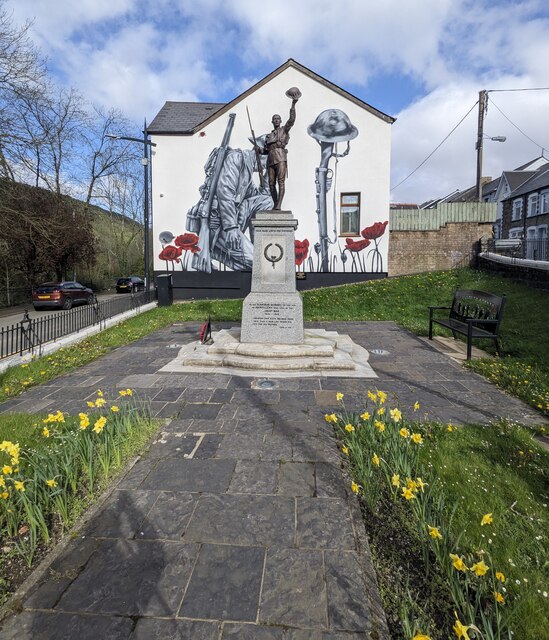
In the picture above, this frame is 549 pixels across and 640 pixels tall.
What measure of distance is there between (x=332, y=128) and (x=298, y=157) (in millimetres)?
2485

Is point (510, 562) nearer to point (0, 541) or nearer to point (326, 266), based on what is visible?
point (0, 541)

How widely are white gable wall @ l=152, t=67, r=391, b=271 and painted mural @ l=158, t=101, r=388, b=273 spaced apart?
243mm

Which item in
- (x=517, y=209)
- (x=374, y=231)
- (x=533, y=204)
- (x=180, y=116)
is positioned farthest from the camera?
(x=517, y=209)

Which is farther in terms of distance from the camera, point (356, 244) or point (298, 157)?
point (356, 244)

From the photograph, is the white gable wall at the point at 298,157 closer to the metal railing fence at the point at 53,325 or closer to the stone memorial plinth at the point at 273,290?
the metal railing fence at the point at 53,325

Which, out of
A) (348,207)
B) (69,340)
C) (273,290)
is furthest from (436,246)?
(69,340)

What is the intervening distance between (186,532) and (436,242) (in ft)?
71.3

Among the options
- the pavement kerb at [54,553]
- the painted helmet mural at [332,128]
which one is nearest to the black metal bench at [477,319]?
the pavement kerb at [54,553]

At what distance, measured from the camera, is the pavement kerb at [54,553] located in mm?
2033

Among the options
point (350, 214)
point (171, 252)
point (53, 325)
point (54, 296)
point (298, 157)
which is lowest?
point (53, 325)

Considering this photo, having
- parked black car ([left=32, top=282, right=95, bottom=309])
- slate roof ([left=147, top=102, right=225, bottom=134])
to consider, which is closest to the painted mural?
slate roof ([left=147, top=102, right=225, bottom=134])

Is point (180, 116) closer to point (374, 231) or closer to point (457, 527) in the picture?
point (374, 231)

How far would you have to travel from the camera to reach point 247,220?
68.5ft

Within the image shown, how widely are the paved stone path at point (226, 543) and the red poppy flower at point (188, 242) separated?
55.4 feet
